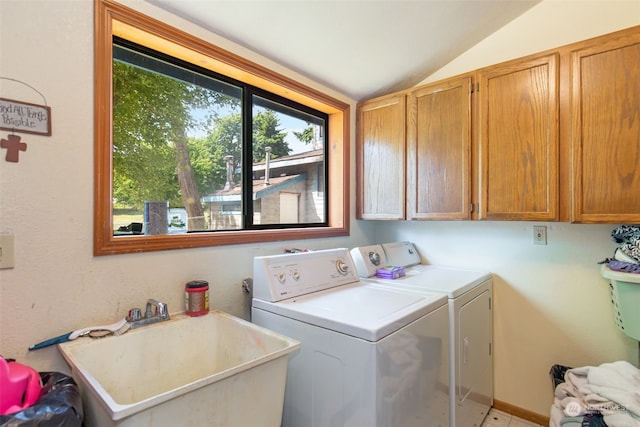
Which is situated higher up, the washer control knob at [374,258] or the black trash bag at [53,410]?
the washer control knob at [374,258]

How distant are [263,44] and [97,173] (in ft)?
3.53

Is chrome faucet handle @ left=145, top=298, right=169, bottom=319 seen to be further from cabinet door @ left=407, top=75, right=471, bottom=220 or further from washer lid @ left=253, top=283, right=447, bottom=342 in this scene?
cabinet door @ left=407, top=75, right=471, bottom=220

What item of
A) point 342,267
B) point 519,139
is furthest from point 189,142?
point 519,139

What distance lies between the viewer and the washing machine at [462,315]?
156 cm

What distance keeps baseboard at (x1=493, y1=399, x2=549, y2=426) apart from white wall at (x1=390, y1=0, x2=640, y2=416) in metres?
0.03

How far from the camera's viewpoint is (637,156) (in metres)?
1.41

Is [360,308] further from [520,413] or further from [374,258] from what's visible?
[520,413]

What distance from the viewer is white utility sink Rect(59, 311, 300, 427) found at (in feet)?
2.54

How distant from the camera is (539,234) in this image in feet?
6.48

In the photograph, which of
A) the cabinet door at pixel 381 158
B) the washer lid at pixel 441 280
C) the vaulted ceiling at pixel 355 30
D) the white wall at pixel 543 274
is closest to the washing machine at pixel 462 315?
the washer lid at pixel 441 280

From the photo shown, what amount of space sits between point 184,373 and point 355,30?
1.89 meters

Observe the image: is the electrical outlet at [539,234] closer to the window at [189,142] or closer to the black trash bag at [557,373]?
the black trash bag at [557,373]

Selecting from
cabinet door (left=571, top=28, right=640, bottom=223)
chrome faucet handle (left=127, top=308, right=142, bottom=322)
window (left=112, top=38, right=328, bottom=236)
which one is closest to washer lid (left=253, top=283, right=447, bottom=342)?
chrome faucet handle (left=127, top=308, right=142, bottom=322)

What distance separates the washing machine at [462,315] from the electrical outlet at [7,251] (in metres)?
1.56
